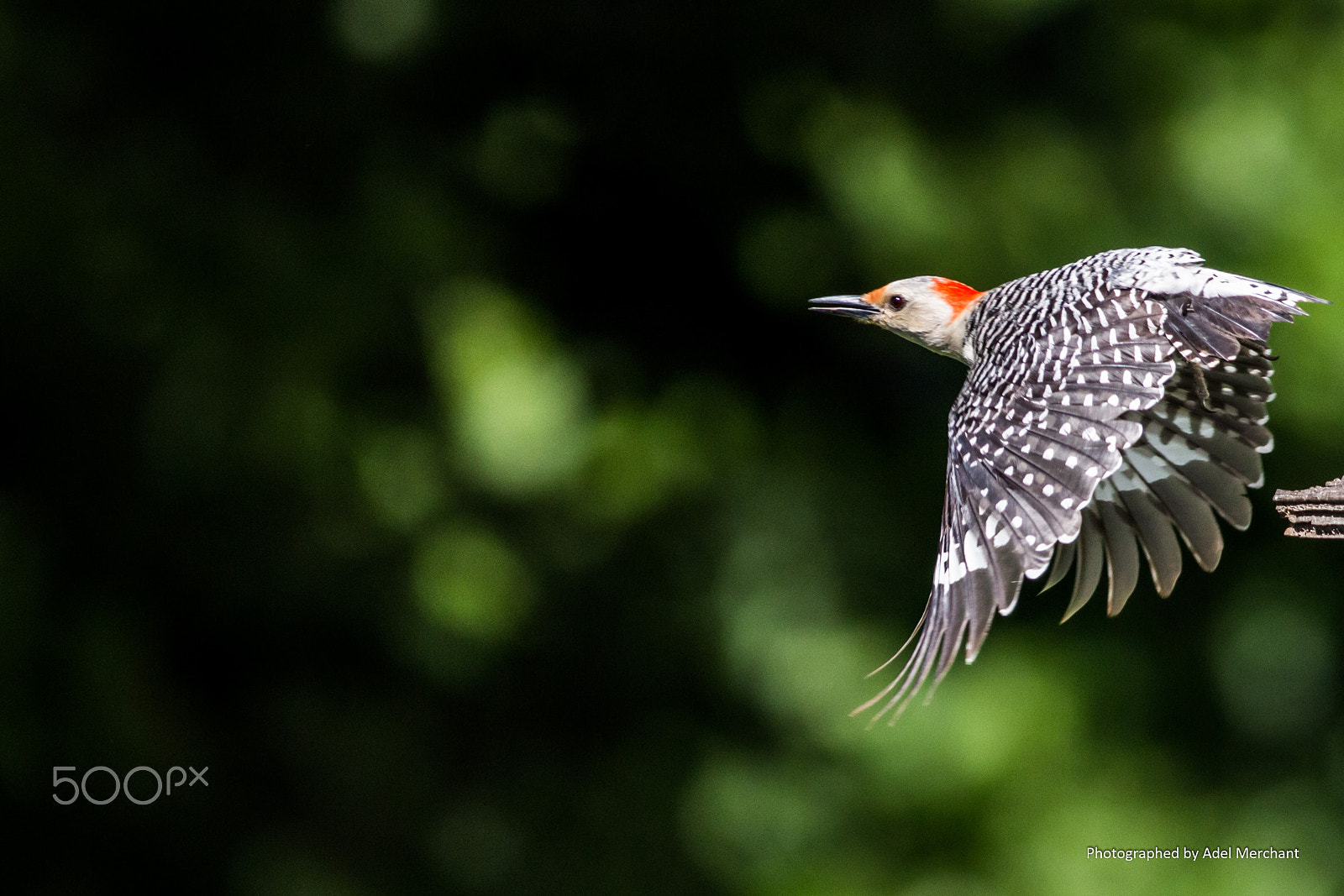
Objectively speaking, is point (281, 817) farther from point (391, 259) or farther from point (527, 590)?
point (391, 259)

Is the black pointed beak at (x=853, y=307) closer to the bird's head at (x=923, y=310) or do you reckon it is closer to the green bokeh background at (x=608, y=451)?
the bird's head at (x=923, y=310)

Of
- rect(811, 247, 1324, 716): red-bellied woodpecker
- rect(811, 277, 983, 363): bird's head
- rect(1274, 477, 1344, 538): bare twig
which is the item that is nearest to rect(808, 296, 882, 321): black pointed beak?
rect(811, 277, 983, 363): bird's head

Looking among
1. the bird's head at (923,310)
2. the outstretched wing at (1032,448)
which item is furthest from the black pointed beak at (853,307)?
the outstretched wing at (1032,448)

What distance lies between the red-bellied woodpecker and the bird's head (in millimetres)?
885

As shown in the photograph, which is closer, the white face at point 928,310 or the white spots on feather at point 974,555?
the white spots on feather at point 974,555

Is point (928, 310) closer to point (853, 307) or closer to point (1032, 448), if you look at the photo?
point (853, 307)

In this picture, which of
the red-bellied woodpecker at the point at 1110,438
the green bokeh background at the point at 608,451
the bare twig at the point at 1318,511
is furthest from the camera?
the green bokeh background at the point at 608,451

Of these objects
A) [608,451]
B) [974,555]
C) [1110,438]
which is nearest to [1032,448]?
[1110,438]

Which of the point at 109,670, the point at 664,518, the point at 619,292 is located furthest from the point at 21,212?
the point at 664,518

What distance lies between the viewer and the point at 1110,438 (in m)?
4.14

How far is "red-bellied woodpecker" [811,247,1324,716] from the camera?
13.2 feet

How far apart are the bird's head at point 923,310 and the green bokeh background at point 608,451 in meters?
2.67

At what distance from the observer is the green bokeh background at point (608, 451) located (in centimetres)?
862

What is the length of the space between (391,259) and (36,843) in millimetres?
4387
